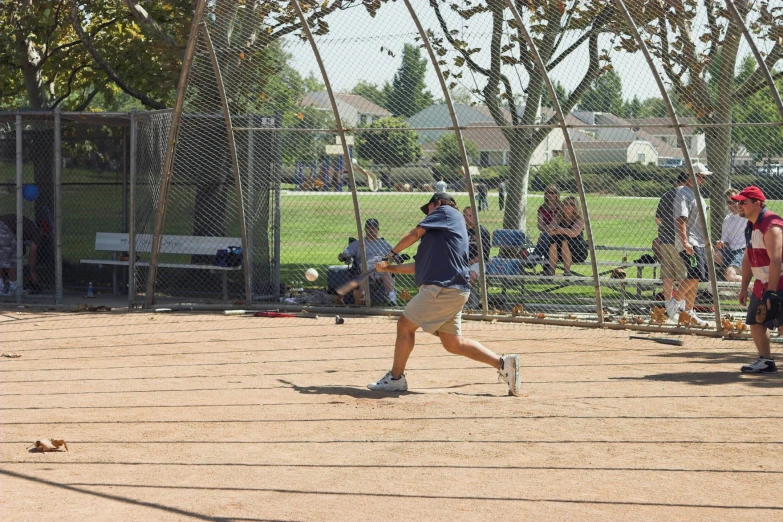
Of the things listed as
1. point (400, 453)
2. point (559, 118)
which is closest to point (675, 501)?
point (400, 453)

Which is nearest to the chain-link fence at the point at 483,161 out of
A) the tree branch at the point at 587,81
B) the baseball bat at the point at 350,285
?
the tree branch at the point at 587,81

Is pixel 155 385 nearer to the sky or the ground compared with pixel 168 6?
nearer to the ground

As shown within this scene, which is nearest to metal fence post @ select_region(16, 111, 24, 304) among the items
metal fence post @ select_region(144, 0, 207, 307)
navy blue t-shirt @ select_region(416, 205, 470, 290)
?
metal fence post @ select_region(144, 0, 207, 307)

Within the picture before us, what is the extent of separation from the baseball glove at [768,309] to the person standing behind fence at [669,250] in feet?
10.0

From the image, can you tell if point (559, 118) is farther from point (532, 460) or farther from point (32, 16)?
point (32, 16)

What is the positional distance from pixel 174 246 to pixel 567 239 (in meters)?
5.39

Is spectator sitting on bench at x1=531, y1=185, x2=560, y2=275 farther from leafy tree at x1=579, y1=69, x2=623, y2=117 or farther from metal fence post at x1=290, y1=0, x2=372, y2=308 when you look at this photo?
metal fence post at x1=290, y1=0, x2=372, y2=308

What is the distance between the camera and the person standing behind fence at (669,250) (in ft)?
38.8

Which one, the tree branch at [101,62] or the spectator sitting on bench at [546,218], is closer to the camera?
the spectator sitting on bench at [546,218]

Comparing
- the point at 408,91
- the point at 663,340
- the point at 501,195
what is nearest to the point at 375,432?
the point at 663,340

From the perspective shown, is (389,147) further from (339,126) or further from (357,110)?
(339,126)

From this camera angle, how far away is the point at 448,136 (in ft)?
41.8

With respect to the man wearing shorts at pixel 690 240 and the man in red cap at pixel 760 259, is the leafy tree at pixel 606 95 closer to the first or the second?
the man wearing shorts at pixel 690 240

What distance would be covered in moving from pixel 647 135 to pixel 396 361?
5.13 meters
